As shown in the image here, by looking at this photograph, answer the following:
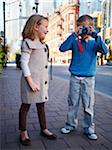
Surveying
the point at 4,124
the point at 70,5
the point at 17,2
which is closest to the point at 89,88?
the point at 4,124

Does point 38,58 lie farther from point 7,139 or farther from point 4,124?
point 4,124

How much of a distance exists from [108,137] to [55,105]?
307 cm

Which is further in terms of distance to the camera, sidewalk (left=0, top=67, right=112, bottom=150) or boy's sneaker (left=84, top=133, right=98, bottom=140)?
boy's sneaker (left=84, top=133, right=98, bottom=140)

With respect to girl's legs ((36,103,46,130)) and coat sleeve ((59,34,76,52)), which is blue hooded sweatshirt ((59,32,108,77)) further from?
girl's legs ((36,103,46,130))

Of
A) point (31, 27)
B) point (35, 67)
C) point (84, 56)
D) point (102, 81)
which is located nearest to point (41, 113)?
point (35, 67)

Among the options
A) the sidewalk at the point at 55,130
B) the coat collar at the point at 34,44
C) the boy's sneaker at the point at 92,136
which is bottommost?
the sidewalk at the point at 55,130

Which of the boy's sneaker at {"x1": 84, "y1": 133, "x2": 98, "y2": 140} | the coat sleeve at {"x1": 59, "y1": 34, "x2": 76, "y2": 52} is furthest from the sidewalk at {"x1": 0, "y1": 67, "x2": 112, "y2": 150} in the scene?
the coat sleeve at {"x1": 59, "y1": 34, "x2": 76, "y2": 52}

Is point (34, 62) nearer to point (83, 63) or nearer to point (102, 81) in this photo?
point (83, 63)

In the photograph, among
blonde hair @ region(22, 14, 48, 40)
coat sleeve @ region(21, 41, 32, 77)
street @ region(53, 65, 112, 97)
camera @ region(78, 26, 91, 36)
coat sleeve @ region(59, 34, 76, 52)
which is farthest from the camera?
street @ region(53, 65, 112, 97)

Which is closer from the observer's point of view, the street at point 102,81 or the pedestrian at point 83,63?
the pedestrian at point 83,63

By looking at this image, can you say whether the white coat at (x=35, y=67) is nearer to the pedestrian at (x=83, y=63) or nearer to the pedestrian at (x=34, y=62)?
the pedestrian at (x=34, y=62)

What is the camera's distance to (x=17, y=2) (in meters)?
23.5

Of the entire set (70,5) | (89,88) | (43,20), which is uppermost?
(70,5)

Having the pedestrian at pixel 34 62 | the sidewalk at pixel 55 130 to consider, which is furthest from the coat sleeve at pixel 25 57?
the sidewalk at pixel 55 130
